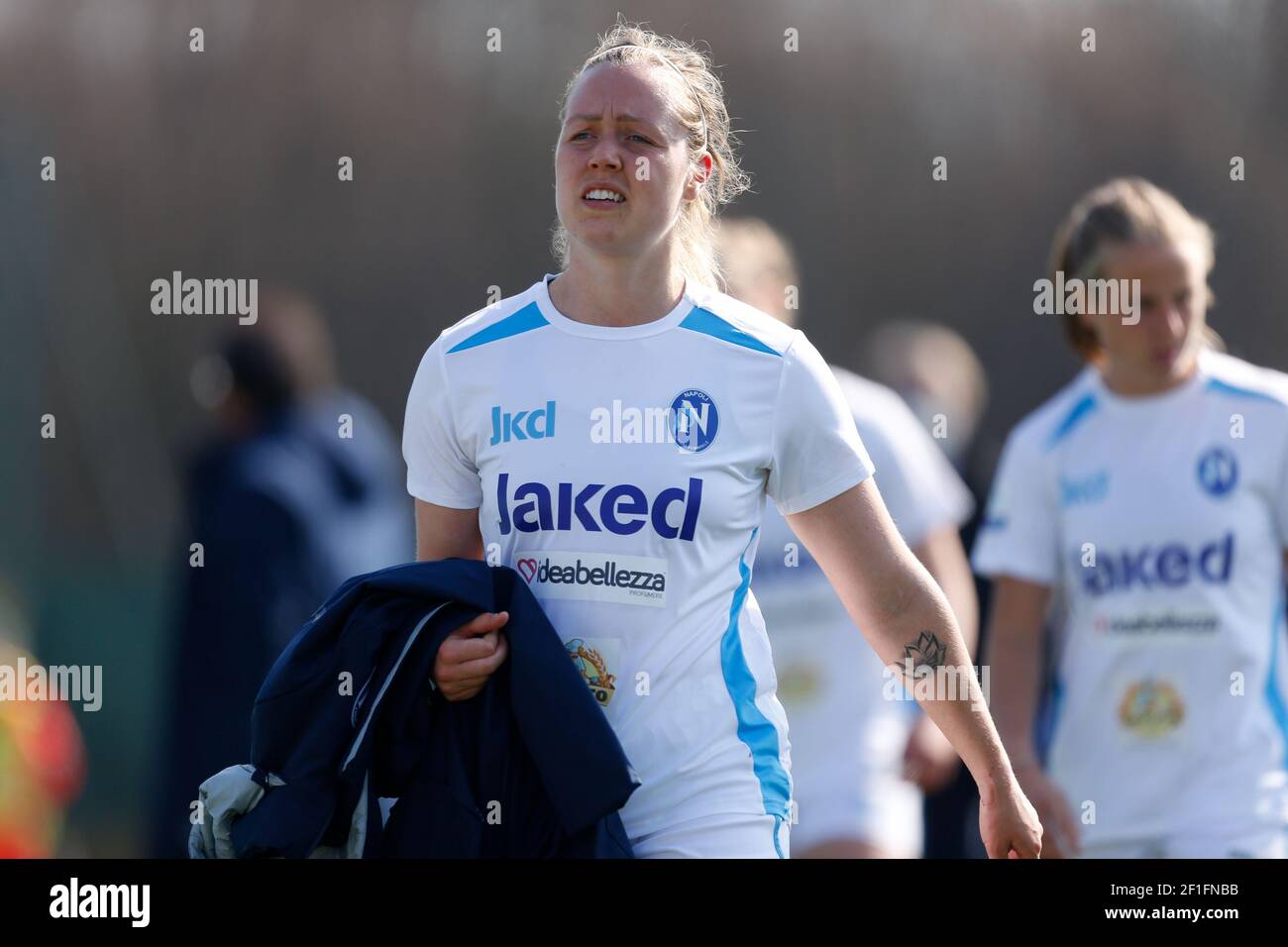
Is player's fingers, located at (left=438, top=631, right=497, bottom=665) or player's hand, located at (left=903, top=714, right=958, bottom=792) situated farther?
player's hand, located at (left=903, top=714, right=958, bottom=792)

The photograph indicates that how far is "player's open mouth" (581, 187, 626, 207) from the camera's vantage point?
2.86 m

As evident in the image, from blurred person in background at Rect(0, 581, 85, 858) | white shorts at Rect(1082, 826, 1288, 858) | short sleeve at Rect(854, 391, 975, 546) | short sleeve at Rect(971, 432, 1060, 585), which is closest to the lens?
white shorts at Rect(1082, 826, 1288, 858)

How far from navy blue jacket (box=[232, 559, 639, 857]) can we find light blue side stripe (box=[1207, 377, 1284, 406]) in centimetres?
234

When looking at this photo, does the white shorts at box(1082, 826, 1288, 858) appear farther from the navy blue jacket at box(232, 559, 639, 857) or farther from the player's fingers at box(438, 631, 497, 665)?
the player's fingers at box(438, 631, 497, 665)

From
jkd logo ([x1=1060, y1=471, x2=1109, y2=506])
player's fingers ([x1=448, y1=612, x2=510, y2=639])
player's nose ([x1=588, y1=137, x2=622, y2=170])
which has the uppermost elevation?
player's nose ([x1=588, y1=137, x2=622, y2=170])

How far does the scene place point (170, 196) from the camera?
8.11 meters

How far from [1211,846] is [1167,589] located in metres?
0.63

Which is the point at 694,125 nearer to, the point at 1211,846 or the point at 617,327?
the point at 617,327

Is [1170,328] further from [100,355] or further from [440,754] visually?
[100,355]

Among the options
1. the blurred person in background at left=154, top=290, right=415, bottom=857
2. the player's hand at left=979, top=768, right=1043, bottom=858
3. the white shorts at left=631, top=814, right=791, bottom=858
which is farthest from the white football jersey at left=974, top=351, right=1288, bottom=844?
the blurred person in background at left=154, top=290, right=415, bottom=857

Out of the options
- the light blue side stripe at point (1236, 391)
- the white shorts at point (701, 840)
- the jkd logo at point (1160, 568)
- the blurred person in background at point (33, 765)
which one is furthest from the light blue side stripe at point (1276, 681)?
the blurred person in background at point (33, 765)

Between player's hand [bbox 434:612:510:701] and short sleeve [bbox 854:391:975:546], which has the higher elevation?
short sleeve [bbox 854:391:975:546]

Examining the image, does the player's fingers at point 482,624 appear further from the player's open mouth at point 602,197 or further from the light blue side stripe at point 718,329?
the player's open mouth at point 602,197
